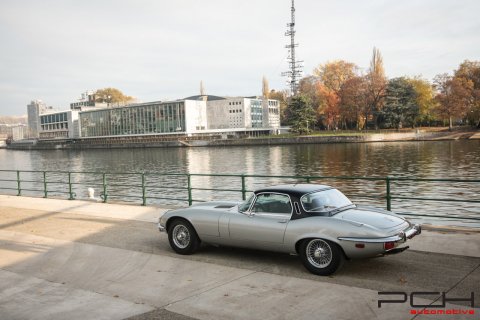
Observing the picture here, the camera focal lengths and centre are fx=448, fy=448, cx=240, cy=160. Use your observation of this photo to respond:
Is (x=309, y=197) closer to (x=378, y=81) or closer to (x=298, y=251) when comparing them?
(x=298, y=251)

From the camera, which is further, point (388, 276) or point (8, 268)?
point (8, 268)

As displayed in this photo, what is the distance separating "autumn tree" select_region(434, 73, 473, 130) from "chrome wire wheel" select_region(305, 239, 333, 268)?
9349 cm

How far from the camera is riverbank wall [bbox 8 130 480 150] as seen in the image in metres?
91.8

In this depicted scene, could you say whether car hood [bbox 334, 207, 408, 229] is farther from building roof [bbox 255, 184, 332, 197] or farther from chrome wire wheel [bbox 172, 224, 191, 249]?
chrome wire wheel [bbox 172, 224, 191, 249]

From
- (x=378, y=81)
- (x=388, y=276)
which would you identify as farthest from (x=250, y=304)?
(x=378, y=81)

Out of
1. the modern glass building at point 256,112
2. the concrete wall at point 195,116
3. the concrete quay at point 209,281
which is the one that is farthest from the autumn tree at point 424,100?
A: the concrete quay at point 209,281

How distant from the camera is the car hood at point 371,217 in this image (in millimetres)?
7379

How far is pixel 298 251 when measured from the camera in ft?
25.6

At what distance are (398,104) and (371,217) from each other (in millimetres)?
100206

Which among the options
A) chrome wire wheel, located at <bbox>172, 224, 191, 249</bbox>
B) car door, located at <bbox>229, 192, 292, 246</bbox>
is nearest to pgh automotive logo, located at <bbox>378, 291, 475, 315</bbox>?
car door, located at <bbox>229, 192, 292, 246</bbox>

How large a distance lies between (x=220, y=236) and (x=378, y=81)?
10245 centimetres

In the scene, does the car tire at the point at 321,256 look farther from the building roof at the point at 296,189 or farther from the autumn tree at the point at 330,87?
the autumn tree at the point at 330,87

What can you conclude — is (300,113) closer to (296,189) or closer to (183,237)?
(183,237)

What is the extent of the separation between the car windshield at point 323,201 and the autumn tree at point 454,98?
92455 millimetres
